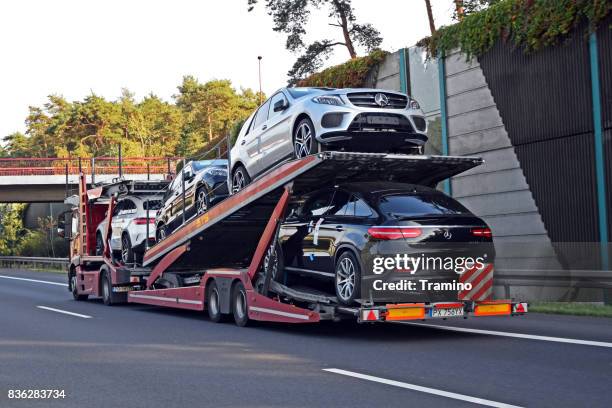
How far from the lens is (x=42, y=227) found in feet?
192

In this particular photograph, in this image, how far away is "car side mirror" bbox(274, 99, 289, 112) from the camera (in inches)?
495

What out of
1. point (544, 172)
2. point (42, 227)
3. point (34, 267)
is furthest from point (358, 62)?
point (42, 227)

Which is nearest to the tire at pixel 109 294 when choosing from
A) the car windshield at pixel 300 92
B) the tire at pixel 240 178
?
the tire at pixel 240 178

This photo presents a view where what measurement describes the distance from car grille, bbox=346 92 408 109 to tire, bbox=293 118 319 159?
0.68 metres

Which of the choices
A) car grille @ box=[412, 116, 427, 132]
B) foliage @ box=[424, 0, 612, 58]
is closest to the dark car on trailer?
car grille @ box=[412, 116, 427, 132]

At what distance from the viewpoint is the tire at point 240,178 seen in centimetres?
1386

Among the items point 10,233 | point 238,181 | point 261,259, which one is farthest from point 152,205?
point 10,233

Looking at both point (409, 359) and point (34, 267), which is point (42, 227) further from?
point (409, 359)

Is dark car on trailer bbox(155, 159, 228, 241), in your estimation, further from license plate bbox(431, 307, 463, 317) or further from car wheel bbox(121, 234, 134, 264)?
license plate bbox(431, 307, 463, 317)

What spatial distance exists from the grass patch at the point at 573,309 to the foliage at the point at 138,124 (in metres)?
78.0

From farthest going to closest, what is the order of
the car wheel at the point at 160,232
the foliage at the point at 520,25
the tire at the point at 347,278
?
the foliage at the point at 520,25 < the car wheel at the point at 160,232 < the tire at the point at 347,278

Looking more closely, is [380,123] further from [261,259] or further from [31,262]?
[31,262]

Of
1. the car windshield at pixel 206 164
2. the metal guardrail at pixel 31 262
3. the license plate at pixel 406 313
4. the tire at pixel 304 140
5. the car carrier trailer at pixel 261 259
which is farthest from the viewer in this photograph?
the metal guardrail at pixel 31 262

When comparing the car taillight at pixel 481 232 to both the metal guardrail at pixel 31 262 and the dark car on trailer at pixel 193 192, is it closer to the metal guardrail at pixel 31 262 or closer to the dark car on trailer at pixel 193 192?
the dark car on trailer at pixel 193 192
